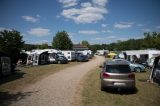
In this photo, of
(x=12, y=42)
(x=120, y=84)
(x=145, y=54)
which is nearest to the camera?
(x=120, y=84)

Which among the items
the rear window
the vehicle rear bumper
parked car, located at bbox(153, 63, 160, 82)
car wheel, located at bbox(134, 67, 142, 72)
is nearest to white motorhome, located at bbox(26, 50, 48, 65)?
car wheel, located at bbox(134, 67, 142, 72)

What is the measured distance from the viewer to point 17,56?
125ft

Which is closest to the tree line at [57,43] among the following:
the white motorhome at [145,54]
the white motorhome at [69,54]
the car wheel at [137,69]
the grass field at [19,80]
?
the grass field at [19,80]

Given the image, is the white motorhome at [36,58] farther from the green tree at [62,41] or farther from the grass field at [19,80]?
the green tree at [62,41]

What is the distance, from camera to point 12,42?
3794 centimetres

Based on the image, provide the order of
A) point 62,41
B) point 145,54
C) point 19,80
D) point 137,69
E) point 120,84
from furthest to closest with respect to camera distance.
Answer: point 62,41, point 145,54, point 137,69, point 19,80, point 120,84

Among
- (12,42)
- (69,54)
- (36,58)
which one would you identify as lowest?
(36,58)

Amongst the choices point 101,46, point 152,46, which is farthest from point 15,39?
point 101,46

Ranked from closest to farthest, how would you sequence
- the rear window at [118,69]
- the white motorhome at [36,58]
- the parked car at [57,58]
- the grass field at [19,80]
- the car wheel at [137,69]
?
the rear window at [118,69], the grass field at [19,80], the car wheel at [137,69], the white motorhome at [36,58], the parked car at [57,58]

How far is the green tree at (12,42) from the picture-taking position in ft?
123

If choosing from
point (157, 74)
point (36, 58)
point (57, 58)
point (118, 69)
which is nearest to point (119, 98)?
point (118, 69)

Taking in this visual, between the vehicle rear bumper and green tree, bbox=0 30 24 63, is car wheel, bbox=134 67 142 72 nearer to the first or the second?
the vehicle rear bumper

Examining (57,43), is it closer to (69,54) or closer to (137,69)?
(69,54)

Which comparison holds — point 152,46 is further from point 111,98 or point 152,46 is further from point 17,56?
point 111,98
